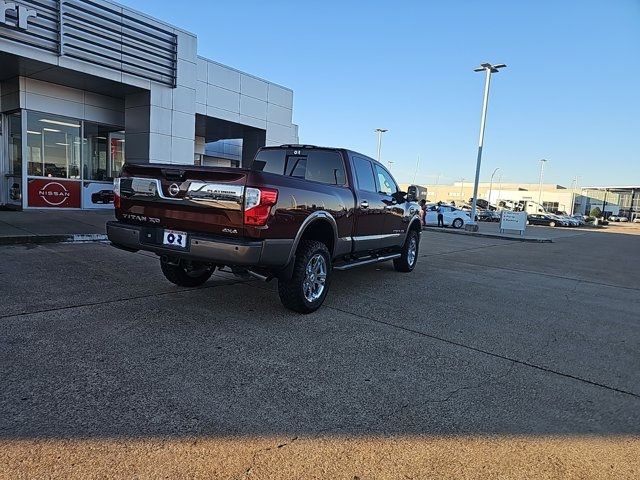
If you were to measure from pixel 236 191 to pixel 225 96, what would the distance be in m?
13.5

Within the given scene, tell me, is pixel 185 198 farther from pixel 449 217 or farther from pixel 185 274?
pixel 449 217

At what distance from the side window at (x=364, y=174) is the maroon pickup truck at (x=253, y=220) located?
81 mm

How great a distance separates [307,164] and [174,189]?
90.5 inches

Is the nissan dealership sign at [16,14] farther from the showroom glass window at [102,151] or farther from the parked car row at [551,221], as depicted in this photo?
the parked car row at [551,221]

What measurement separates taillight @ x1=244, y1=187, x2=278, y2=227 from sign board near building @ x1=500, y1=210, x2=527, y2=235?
2097 cm

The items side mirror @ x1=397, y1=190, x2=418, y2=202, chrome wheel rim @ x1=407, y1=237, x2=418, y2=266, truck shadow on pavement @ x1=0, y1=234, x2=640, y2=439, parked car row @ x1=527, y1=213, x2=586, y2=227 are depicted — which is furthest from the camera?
parked car row @ x1=527, y1=213, x2=586, y2=227

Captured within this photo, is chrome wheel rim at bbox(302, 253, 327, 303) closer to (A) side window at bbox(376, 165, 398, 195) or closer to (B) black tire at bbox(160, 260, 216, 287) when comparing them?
(B) black tire at bbox(160, 260, 216, 287)

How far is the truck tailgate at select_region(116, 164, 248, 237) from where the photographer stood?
174 inches

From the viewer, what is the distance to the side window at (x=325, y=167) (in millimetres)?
6336

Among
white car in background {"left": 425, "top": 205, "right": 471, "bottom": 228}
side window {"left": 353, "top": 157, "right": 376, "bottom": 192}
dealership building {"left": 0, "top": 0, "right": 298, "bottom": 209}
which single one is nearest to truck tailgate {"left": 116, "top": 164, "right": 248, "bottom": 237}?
side window {"left": 353, "top": 157, "right": 376, "bottom": 192}

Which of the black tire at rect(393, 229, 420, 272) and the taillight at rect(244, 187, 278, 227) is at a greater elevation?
the taillight at rect(244, 187, 278, 227)

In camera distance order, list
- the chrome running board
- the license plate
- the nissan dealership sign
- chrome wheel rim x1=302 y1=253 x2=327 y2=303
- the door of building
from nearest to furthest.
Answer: the license plate → chrome wheel rim x1=302 y1=253 x2=327 y2=303 → the chrome running board → the nissan dealership sign → the door of building

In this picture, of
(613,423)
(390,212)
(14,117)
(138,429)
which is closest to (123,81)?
(14,117)

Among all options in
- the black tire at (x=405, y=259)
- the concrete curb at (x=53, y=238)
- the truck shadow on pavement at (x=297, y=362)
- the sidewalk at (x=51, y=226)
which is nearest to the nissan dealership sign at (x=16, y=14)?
the sidewalk at (x=51, y=226)
